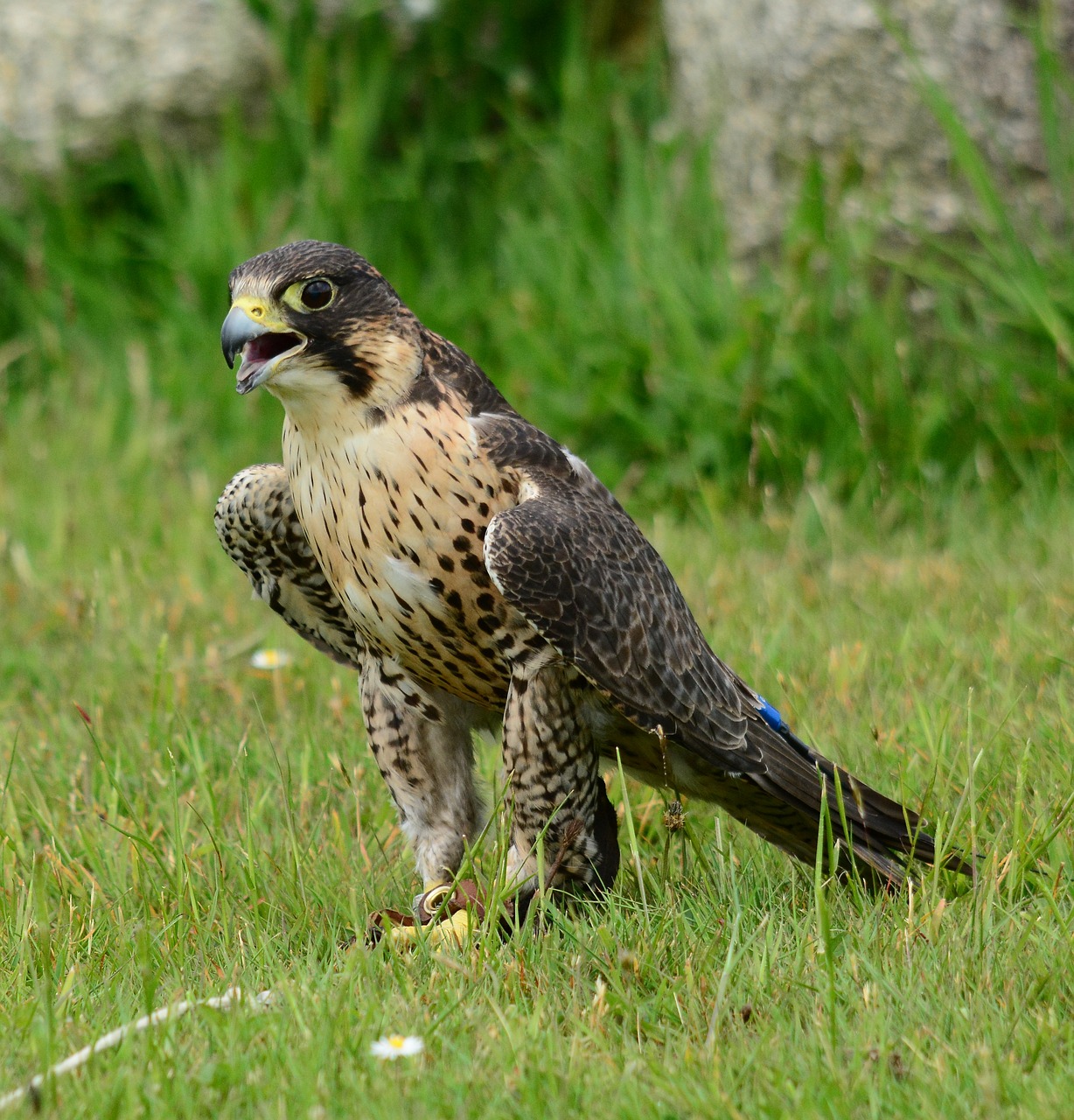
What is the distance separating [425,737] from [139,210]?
178 inches

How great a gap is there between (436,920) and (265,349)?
1.07 metres

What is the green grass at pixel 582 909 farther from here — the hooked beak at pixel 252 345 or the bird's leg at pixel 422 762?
the hooked beak at pixel 252 345

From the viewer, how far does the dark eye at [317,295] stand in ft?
9.43

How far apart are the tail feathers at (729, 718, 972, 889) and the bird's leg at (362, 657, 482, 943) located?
1.98 feet

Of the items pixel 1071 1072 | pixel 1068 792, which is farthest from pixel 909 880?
pixel 1071 1072

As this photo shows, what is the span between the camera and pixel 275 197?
6648 millimetres

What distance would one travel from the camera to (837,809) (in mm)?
3029

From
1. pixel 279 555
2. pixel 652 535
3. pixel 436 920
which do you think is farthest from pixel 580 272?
pixel 436 920

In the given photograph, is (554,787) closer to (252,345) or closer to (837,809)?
(837,809)

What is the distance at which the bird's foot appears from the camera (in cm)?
271

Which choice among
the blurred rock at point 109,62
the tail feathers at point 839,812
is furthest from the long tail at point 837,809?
the blurred rock at point 109,62

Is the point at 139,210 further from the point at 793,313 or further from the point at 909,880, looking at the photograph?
the point at 909,880

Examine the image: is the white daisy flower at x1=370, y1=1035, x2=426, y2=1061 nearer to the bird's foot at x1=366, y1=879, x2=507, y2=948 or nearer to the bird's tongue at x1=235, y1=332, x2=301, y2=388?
the bird's foot at x1=366, y1=879, x2=507, y2=948

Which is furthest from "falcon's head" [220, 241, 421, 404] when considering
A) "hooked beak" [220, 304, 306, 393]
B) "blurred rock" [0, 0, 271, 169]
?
"blurred rock" [0, 0, 271, 169]
